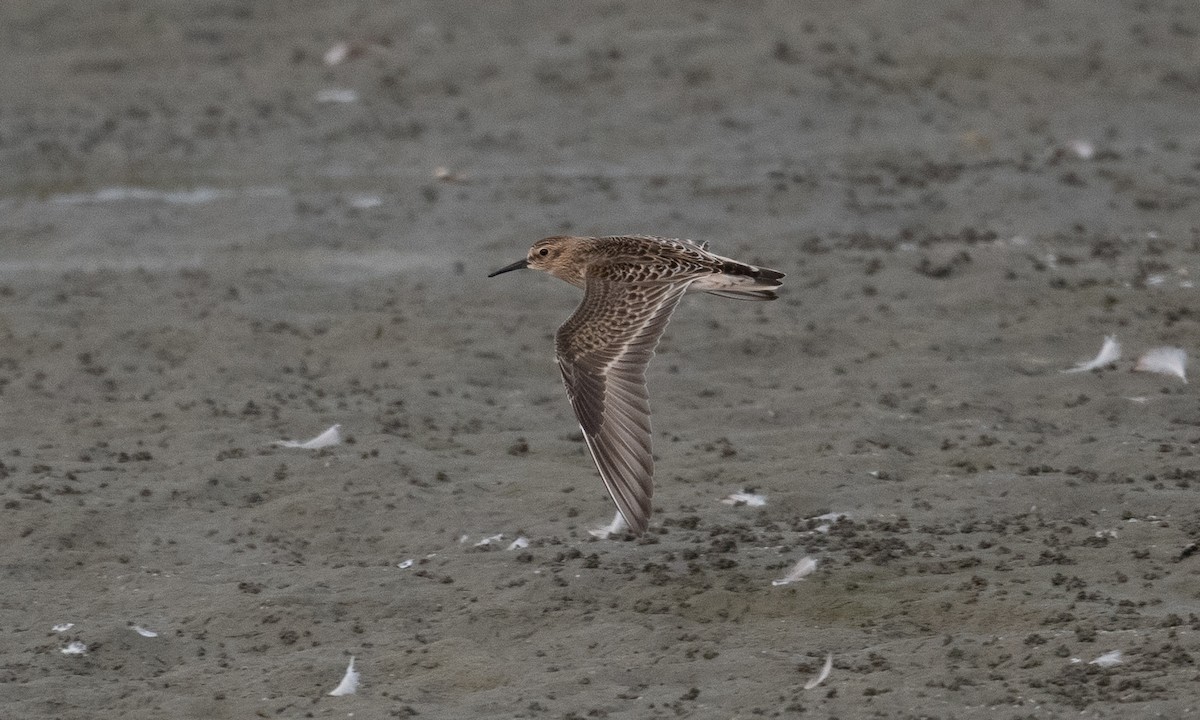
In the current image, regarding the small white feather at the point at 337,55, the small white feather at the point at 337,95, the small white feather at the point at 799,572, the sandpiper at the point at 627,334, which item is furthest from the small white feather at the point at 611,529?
the small white feather at the point at 337,55

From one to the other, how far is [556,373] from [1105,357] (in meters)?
2.61

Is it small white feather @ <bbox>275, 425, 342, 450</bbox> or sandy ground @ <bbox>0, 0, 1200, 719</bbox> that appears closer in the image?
A: sandy ground @ <bbox>0, 0, 1200, 719</bbox>

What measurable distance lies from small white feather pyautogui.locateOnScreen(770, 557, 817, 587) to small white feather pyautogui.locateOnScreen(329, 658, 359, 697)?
1500 mm

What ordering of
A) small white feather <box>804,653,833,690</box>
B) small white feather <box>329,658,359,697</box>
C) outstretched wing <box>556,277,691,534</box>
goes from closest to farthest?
small white feather <box>804,653,833,690</box> → small white feather <box>329,658,359,697</box> → outstretched wing <box>556,277,691,534</box>

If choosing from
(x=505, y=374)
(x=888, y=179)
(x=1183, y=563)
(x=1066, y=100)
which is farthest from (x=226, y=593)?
(x=1066, y=100)

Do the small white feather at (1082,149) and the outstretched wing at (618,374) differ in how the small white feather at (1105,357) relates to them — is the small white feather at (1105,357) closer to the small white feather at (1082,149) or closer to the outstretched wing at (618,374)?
the outstretched wing at (618,374)

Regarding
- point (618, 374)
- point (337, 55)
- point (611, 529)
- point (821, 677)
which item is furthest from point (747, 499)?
point (337, 55)

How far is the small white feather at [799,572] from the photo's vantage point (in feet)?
21.5

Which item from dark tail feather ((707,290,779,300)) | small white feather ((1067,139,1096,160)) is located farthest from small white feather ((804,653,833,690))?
small white feather ((1067,139,1096,160))

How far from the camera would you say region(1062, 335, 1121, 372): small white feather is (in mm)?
8742

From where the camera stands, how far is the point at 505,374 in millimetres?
9297

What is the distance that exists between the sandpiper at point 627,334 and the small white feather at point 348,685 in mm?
1136

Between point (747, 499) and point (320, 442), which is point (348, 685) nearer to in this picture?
point (747, 499)

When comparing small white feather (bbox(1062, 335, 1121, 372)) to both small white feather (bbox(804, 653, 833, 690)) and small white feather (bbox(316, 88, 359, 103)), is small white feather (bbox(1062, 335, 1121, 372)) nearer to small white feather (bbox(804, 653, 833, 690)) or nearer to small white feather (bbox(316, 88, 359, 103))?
small white feather (bbox(804, 653, 833, 690))
